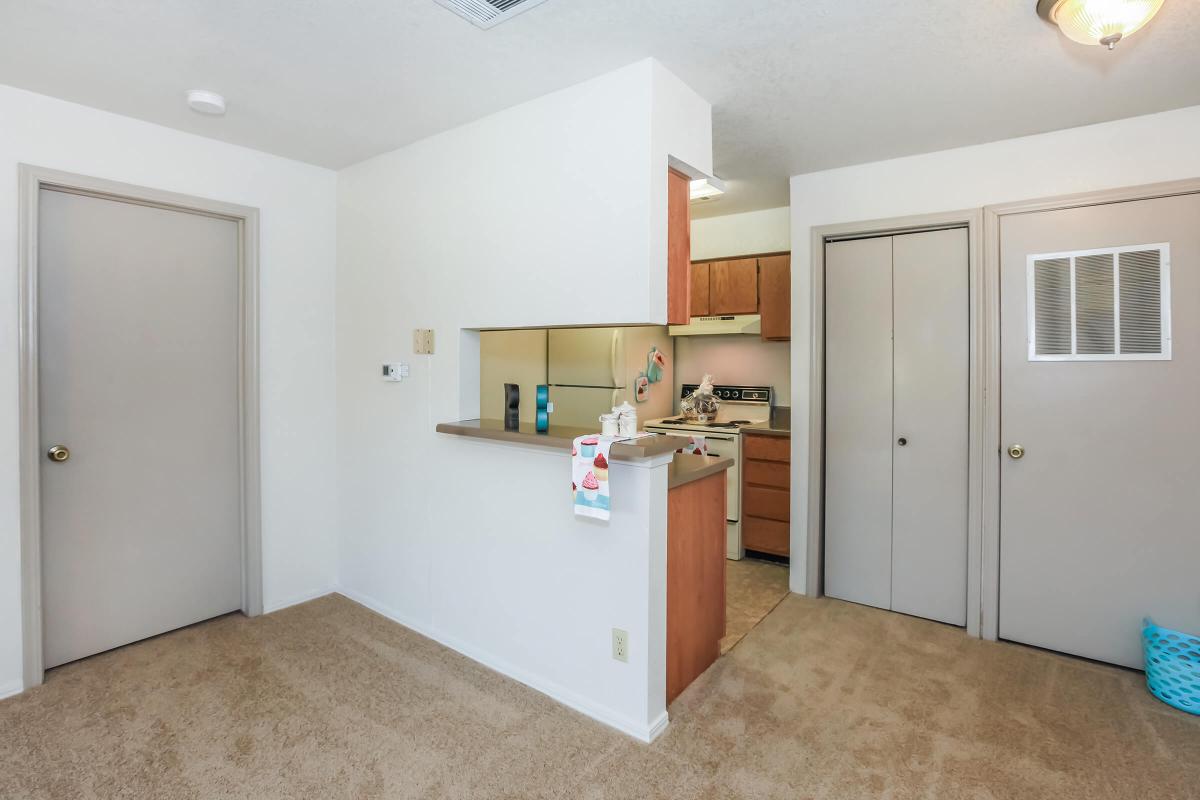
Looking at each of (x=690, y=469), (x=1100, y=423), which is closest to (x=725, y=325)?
(x=690, y=469)

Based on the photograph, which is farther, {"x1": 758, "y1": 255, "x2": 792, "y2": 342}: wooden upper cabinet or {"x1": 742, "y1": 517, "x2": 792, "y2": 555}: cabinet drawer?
{"x1": 758, "y1": 255, "x2": 792, "y2": 342}: wooden upper cabinet

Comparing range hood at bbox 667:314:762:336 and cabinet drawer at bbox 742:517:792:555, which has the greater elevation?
range hood at bbox 667:314:762:336

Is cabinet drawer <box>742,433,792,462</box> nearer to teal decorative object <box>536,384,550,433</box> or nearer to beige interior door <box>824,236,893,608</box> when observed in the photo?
beige interior door <box>824,236,893,608</box>

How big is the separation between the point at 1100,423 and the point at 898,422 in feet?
2.71

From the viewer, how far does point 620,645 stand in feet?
7.48

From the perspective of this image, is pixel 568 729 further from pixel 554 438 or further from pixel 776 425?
pixel 776 425

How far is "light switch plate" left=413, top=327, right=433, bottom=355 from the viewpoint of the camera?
9.73 feet

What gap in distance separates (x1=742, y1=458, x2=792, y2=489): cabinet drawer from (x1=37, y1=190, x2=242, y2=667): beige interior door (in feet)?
9.90

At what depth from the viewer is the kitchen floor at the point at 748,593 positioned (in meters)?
3.10

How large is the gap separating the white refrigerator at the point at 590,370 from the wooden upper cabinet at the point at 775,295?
854mm

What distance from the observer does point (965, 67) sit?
2205 millimetres

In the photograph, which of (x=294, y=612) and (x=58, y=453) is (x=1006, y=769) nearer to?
(x=294, y=612)

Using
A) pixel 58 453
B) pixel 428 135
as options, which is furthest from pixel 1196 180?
pixel 58 453

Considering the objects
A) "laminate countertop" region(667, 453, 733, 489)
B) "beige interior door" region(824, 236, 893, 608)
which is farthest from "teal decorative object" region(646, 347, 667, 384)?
"laminate countertop" region(667, 453, 733, 489)
